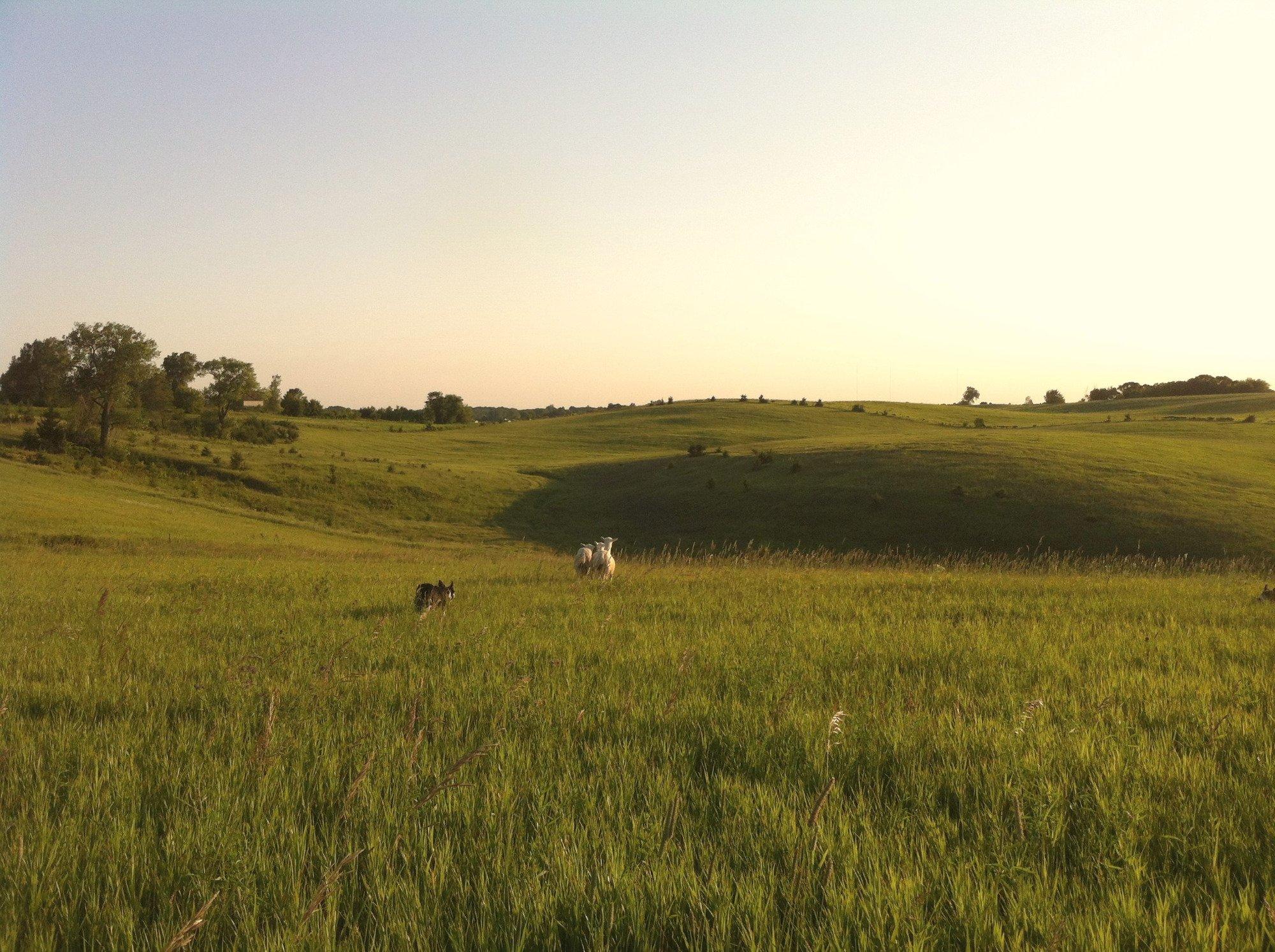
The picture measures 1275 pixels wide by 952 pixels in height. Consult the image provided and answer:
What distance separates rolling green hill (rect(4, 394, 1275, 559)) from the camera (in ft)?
135

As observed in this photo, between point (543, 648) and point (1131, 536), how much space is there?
129ft

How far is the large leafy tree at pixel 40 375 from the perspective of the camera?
66750 mm

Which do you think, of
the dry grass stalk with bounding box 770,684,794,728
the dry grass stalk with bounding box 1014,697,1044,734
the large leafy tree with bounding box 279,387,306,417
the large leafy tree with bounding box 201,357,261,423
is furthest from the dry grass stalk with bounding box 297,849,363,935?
the large leafy tree with bounding box 279,387,306,417

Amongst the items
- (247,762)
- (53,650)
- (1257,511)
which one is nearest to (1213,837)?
(247,762)

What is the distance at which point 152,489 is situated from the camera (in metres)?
53.0

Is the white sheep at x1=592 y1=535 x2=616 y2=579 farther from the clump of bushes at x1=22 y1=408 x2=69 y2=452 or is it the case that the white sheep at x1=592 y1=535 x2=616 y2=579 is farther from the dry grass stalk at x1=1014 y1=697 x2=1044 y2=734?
the clump of bushes at x1=22 y1=408 x2=69 y2=452

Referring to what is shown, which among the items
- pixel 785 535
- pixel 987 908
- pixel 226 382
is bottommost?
pixel 785 535

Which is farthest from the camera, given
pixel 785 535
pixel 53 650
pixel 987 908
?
pixel 785 535

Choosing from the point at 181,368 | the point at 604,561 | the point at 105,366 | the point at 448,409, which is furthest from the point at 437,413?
the point at 604,561

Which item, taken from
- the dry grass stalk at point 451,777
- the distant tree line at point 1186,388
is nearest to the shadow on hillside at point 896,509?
the dry grass stalk at point 451,777

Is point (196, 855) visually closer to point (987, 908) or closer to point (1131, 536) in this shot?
point (987, 908)

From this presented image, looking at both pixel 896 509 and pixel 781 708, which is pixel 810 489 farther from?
pixel 781 708

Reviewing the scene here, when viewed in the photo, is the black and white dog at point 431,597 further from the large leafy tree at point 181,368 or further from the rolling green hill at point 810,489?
the large leafy tree at point 181,368

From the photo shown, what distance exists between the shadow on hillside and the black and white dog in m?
27.0
